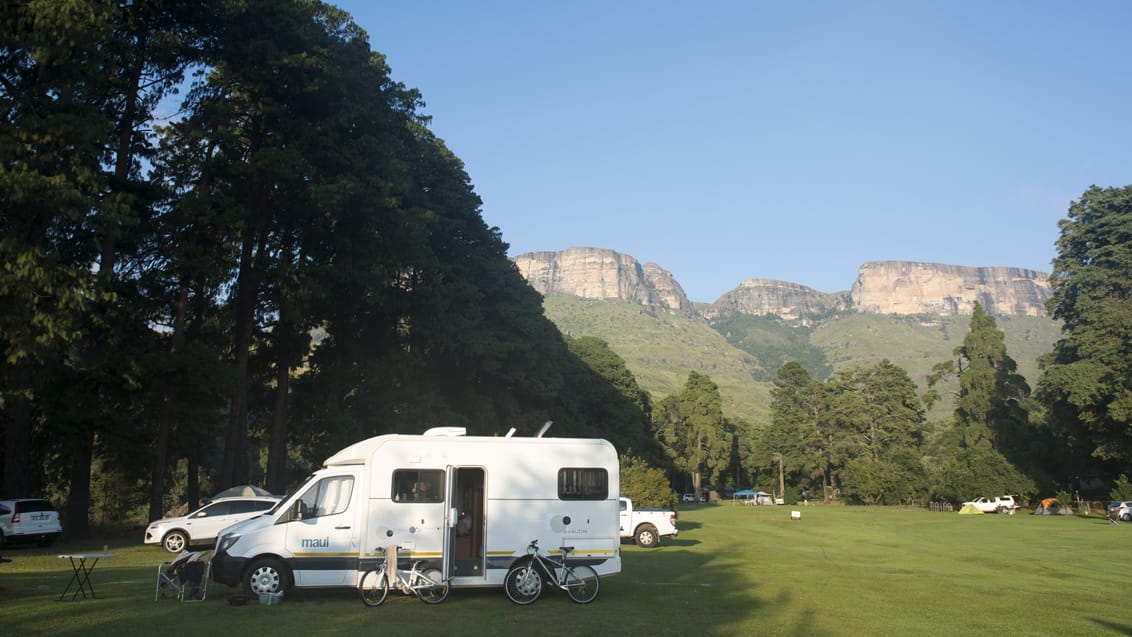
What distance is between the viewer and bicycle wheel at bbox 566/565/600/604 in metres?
14.2

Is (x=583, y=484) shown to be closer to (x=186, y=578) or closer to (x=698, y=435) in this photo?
(x=186, y=578)

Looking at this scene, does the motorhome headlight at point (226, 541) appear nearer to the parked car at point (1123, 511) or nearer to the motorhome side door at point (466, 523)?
the motorhome side door at point (466, 523)

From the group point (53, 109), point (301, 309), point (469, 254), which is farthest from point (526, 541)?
point (469, 254)

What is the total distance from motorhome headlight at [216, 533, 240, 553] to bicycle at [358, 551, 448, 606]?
2256 mm

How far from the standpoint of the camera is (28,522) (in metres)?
24.0

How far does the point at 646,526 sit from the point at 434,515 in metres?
16.8

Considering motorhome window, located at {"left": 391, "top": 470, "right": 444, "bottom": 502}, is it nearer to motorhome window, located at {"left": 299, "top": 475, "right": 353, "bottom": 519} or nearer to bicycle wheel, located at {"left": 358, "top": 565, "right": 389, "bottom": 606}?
motorhome window, located at {"left": 299, "top": 475, "right": 353, "bottom": 519}

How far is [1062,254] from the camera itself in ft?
208

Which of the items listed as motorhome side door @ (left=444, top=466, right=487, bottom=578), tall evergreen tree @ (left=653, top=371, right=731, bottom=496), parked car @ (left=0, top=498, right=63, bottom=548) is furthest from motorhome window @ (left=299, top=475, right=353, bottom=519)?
tall evergreen tree @ (left=653, top=371, right=731, bottom=496)

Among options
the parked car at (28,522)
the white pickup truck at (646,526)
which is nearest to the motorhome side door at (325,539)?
the parked car at (28,522)

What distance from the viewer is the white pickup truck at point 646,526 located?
29.4m

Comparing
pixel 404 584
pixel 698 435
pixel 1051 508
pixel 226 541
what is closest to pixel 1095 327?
pixel 1051 508

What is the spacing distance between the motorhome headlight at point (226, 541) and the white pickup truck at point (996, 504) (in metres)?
62.0

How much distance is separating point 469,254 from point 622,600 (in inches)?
1352
